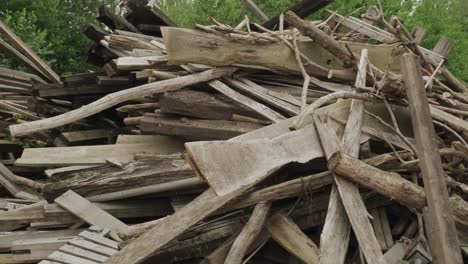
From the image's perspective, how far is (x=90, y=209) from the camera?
4023 mm

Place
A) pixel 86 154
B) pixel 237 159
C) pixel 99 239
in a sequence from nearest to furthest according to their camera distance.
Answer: pixel 237 159
pixel 99 239
pixel 86 154

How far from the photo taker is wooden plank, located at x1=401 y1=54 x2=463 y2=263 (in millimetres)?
2824

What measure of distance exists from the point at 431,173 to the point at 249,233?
3.69 ft

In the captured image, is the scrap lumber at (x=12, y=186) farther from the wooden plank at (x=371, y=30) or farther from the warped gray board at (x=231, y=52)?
the wooden plank at (x=371, y=30)

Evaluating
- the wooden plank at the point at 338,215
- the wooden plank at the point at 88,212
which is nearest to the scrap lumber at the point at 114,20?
the wooden plank at the point at 88,212

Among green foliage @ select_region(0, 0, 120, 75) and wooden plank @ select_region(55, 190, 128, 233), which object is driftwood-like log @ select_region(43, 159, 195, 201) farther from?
green foliage @ select_region(0, 0, 120, 75)

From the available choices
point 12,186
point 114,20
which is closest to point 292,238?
point 12,186

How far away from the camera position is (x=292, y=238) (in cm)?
332

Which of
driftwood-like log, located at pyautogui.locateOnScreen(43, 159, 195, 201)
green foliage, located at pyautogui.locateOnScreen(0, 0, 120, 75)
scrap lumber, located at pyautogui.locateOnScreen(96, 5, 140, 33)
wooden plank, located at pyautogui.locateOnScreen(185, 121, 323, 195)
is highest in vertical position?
wooden plank, located at pyautogui.locateOnScreen(185, 121, 323, 195)

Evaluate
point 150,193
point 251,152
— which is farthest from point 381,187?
point 150,193

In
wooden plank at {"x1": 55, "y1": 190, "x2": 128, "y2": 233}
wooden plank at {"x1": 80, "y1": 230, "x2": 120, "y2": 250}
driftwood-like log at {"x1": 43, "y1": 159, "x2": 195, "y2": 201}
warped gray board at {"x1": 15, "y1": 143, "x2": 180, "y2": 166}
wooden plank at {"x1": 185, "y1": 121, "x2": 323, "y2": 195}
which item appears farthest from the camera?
warped gray board at {"x1": 15, "y1": 143, "x2": 180, "y2": 166}

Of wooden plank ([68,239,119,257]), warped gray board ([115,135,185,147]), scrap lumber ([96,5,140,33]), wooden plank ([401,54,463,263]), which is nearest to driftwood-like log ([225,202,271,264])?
wooden plank ([68,239,119,257])

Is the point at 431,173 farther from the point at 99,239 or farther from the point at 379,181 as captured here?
the point at 99,239

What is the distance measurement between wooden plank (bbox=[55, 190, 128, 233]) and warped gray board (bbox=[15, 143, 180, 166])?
1.70ft
